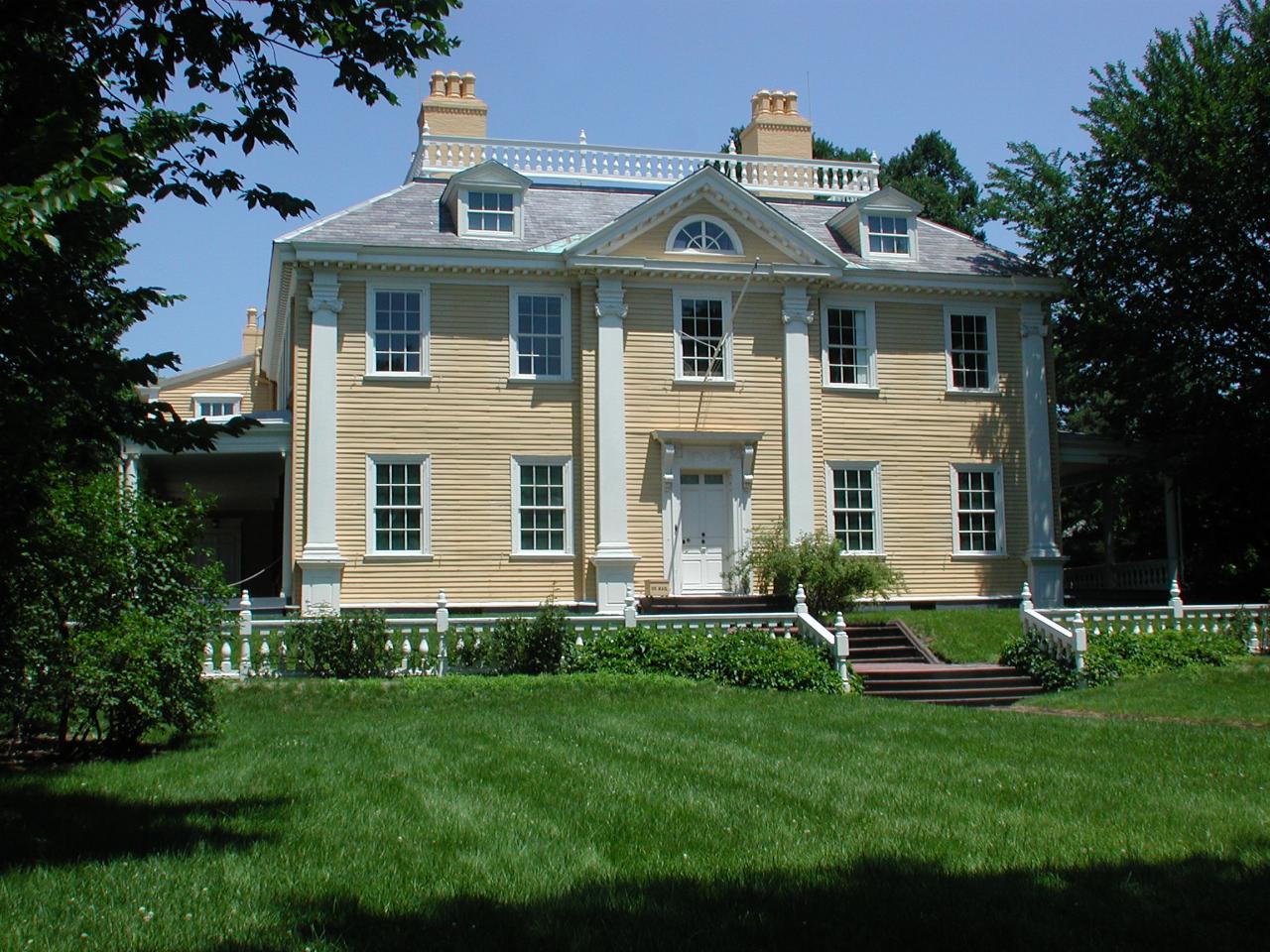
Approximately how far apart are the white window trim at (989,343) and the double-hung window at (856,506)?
2482 mm

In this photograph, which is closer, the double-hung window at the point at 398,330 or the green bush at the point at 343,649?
the green bush at the point at 343,649

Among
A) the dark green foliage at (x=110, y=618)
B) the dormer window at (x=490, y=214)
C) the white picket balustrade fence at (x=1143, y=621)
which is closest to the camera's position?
the dark green foliage at (x=110, y=618)

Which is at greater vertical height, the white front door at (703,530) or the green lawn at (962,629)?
the white front door at (703,530)

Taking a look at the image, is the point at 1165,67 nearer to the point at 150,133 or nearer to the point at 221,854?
the point at 150,133

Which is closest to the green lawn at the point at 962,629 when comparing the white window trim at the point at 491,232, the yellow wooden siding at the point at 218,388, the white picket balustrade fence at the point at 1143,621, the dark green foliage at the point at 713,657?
the white picket balustrade fence at the point at 1143,621

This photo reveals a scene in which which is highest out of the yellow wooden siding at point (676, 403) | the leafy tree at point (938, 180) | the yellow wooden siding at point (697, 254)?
the leafy tree at point (938, 180)

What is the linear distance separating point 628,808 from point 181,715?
468 centimetres

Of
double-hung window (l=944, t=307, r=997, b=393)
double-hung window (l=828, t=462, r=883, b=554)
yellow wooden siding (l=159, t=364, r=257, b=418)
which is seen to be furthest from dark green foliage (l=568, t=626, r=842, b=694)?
yellow wooden siding (l=159, t=364, r=257, b=418)

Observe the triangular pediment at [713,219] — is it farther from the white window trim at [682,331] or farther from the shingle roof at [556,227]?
the shingle roof at [556,227]

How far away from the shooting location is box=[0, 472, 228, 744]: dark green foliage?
32.0 ft

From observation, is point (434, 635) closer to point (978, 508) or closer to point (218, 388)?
point (978, 508)

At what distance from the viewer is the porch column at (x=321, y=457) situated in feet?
67.9

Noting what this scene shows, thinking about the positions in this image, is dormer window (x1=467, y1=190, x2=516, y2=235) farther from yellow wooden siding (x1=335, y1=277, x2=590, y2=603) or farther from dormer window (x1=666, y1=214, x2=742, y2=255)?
dormer window (x1=666, y1=214, x2=742, y2=255)

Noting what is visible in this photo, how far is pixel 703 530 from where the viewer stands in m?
22.6
